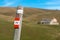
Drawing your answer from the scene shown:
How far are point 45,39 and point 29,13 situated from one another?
106225 mm

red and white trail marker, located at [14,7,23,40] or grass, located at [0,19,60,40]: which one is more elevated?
red and white trail marker, located at [14,7,23,40]

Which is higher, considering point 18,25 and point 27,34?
point 18,25

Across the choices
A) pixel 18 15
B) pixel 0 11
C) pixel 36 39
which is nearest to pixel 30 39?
pixel 36 39

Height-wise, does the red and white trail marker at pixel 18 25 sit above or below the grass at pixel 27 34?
above

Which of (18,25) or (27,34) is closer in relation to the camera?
(18,25)

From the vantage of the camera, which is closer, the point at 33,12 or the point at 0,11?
the point at 0,11

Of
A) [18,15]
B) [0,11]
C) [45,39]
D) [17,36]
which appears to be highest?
[0,11]

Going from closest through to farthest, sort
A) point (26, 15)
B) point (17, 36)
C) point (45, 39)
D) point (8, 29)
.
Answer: point (17, 36) < point (45, 39) < point (8, 29) < point (26, 15)

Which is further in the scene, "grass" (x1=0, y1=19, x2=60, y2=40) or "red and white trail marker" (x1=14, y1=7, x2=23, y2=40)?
"grass" (x1=0, y1=19, x2=60, y2=40)

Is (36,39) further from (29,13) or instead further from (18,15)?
(29,13)

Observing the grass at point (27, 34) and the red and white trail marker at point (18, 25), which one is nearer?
the red and white trail marker at point (18, 25)

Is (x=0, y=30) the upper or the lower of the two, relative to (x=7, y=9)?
lower

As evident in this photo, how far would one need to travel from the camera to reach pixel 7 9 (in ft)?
414

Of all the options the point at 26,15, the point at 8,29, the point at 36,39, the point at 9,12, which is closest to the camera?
the point at 36,39
